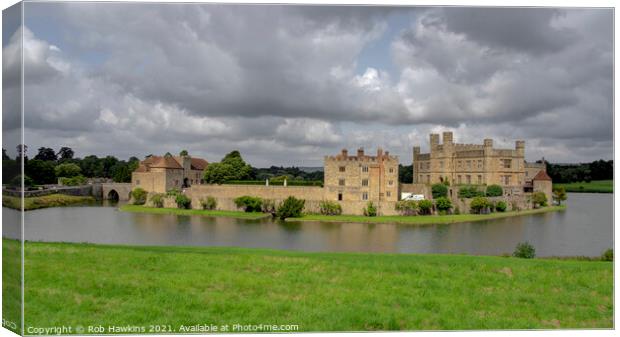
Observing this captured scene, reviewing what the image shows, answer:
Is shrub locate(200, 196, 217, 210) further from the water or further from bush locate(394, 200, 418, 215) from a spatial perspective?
bush locate(394, 200, 418, 215)

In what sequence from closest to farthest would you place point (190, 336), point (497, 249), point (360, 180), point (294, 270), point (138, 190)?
1. point (190, 336)
2. point (294, 270)
3. point (497, 249)
4. point (360, 180)
5. point (138, 190)

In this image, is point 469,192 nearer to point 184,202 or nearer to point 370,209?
point 370,209

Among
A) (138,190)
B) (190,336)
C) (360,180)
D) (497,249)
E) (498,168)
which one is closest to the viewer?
(190,336)

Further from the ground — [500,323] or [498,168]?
[498,168]

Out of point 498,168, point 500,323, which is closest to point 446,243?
point 500,323

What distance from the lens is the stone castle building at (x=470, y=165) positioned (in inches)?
1007

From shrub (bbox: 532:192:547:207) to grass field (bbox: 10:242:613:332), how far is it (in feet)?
44.0

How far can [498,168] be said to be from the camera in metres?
26.1

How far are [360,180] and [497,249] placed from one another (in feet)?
35.7

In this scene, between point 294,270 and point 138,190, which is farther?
point 138,190

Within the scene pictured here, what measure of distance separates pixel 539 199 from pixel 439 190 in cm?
510

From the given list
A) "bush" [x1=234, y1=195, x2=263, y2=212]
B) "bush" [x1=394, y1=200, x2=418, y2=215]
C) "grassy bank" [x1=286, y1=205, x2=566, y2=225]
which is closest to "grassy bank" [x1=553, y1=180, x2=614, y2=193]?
"grassy bank" [x1=286, y1=205, x2=566, y2=225]

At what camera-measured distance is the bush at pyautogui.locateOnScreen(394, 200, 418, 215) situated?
2153 centimetres

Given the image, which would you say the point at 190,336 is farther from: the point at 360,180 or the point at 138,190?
the point at 138,190
